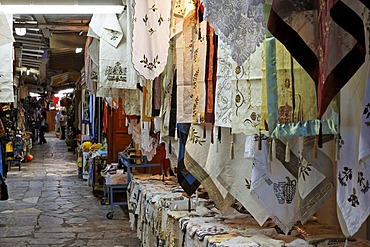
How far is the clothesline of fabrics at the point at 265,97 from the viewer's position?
1837mm

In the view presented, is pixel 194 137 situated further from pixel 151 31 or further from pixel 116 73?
pixel 116 73

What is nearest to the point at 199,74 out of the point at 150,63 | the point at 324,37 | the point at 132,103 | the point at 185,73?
the point at 185,73

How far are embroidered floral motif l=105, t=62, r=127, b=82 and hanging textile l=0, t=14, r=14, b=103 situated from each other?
1103 mm

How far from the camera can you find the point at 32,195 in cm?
1091

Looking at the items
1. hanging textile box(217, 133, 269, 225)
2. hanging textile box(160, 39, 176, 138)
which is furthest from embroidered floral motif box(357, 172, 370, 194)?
hanging textile box(160, 39, 176, 138)

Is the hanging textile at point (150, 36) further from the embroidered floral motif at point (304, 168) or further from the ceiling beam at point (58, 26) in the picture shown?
the ceiling beam at point (58, 26)

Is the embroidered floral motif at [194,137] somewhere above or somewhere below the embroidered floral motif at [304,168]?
above

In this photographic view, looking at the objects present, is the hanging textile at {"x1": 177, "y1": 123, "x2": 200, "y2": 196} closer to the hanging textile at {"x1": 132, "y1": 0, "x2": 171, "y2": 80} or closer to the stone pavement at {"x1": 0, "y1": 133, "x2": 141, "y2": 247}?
the hanging textile at {"x1": 132, "y1": 0, "x2": 171, "y2": 80}

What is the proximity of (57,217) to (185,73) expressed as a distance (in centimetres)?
583

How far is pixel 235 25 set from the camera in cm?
242

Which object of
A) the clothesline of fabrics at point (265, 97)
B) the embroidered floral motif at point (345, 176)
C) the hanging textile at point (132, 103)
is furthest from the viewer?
the hanging textile at point (132, 103)

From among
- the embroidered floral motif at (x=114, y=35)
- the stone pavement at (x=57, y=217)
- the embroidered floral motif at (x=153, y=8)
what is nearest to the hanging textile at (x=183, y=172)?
the embroidered floral motif at (x=153, y=8)

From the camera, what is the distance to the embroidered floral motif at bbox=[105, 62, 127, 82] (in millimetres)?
5492

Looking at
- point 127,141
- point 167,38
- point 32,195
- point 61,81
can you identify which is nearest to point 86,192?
point 32,195
